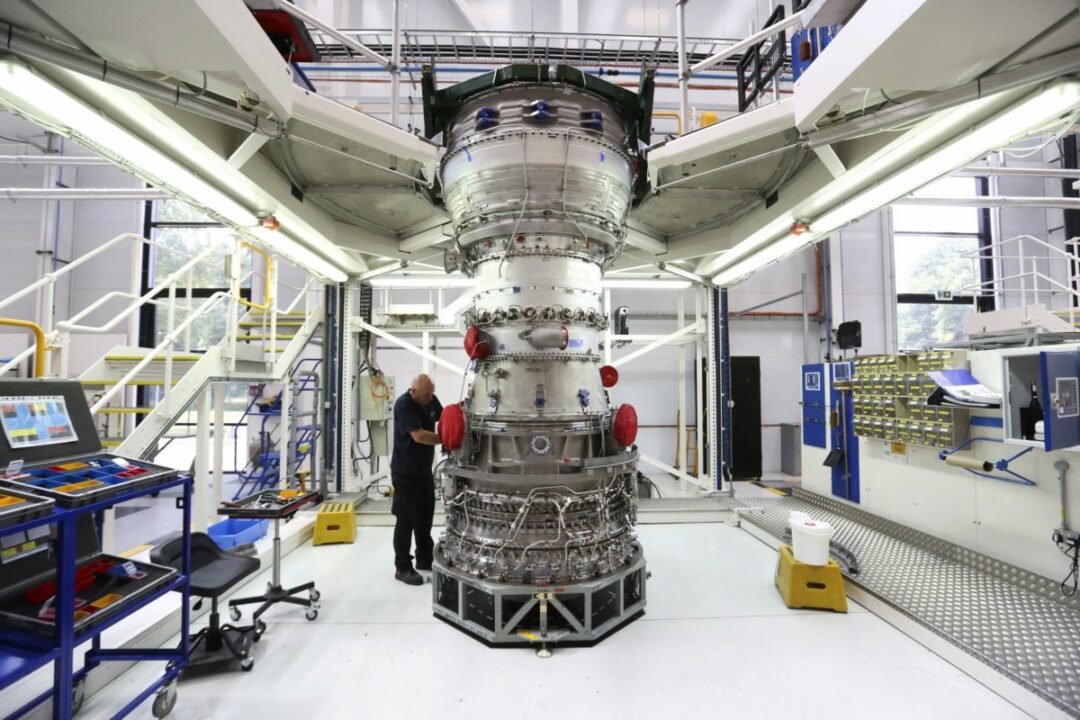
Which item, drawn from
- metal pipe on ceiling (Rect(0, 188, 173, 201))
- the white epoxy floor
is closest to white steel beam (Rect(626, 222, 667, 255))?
the white epoxy floor

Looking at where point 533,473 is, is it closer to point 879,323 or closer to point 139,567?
point 139,567

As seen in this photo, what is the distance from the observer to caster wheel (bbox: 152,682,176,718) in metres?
2.23

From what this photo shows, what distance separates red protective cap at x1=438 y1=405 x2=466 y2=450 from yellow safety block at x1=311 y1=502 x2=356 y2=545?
7.23 feet

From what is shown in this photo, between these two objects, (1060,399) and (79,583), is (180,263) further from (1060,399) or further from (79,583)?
(1060,399)

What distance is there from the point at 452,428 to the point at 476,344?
2.14ft

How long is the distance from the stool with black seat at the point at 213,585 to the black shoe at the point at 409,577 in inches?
45.1

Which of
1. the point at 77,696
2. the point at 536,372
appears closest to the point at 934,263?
the point at 536,372

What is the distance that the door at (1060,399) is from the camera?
8.23ft

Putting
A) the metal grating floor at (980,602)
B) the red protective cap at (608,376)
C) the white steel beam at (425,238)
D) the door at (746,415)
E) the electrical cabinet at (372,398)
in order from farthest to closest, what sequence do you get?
the door at (746,415)
the electrical cabinet at (372,398)
the white steel beam at (425,238)
the red protective cap at (608,376)
the metal grating floor at (980,602)

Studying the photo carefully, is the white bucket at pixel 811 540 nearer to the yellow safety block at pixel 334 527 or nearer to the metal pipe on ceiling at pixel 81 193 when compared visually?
the yellow safety block at pixel 334 527

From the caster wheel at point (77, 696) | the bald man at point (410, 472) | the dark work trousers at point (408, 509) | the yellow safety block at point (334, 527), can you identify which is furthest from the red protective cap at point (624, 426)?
the caster wheel at point (77, 696)

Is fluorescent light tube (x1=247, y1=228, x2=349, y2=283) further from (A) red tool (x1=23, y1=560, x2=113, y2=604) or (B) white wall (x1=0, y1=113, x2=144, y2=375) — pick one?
(B) white wall (x1=0, y1=113, x2=144, y2=375)

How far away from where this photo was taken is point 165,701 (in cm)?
225

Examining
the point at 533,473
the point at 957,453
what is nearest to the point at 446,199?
the point at 533,473
